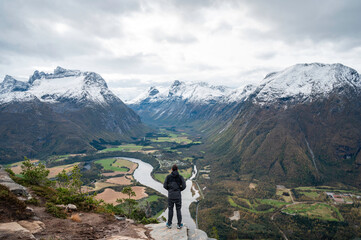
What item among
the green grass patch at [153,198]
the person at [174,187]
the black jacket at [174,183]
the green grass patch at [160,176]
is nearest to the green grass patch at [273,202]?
the green grass patch at [153,198]

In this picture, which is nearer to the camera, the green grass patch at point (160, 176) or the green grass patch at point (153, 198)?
the green grass patch at point (153, 198)

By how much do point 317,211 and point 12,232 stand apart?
511 ft

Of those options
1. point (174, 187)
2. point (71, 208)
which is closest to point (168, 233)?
point (174, 187)

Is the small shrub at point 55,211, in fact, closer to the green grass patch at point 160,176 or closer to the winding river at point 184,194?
the winding river at point 184,194

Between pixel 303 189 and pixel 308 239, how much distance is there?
70378mm

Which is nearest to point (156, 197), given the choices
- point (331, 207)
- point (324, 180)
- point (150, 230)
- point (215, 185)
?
point (215, 185)

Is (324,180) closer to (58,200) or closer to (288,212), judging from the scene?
(288,212)

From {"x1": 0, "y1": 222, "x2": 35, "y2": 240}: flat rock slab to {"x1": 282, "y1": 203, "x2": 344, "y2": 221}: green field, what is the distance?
469 feet

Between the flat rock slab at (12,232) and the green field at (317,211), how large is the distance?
142895 mm

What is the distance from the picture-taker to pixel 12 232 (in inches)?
584

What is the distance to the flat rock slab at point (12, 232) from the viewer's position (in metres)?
14.4

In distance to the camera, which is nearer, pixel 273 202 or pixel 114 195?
pixel 114 195

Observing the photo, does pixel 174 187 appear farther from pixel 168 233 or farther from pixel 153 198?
pixel 153 198

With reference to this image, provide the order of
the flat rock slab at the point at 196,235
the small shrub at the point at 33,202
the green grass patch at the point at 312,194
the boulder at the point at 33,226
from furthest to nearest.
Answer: the green grass patch at the point at 312,194, the small shrub at the point at 33,202, the flat rock slab at the point at 196,235, the boulder at the point at 33,226
